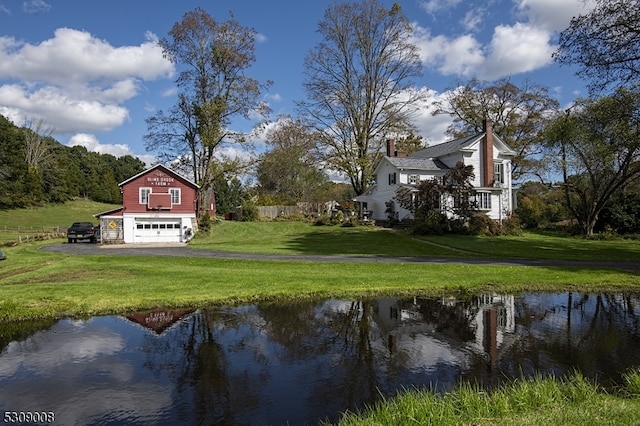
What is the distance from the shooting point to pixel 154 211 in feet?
126

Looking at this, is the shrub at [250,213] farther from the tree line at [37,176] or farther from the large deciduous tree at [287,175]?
the tree line at [37,176]

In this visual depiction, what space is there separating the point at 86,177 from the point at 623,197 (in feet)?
359

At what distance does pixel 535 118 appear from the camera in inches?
1975

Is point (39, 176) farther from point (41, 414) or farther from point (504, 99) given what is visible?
point (41, 414)

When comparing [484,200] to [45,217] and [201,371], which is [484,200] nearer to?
[201,371]

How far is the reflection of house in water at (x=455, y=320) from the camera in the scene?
33.2ft

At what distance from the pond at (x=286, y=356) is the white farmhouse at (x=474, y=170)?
97.5 feet

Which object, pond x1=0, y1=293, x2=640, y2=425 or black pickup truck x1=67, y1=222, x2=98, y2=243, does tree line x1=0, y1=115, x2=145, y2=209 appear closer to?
black pickup truck x1=67, y1=222, x2=98, y2=243

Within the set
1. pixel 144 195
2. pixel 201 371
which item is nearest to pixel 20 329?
pixel 201 371

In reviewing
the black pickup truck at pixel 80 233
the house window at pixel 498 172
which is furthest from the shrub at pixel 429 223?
the black pickup truck at pixel 80 233

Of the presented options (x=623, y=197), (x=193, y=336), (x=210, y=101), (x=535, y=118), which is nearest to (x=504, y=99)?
(x=535, y=118)

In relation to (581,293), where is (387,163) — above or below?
above

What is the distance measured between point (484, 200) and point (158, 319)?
37.3m

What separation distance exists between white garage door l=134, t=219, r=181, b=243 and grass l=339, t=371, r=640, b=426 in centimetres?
3525
